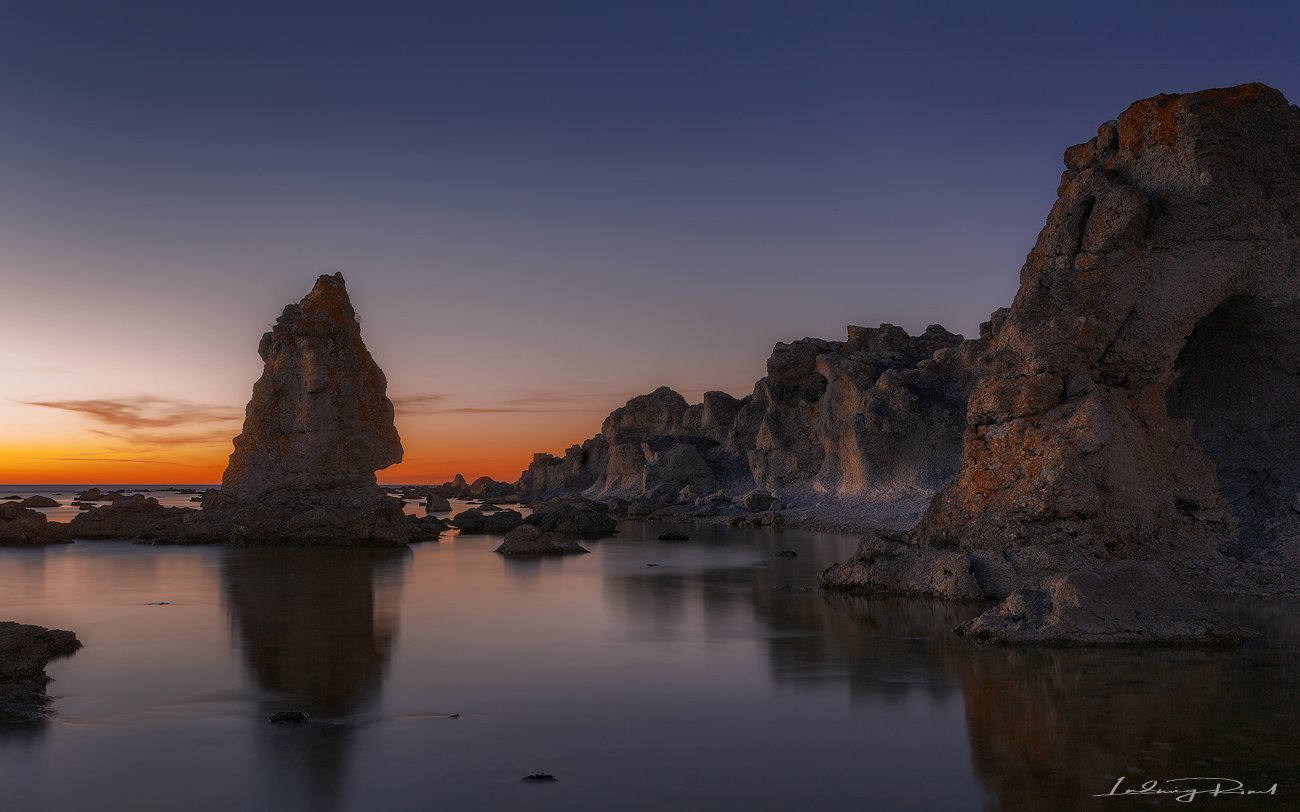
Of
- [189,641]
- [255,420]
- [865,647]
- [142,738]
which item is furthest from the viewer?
[255,420]

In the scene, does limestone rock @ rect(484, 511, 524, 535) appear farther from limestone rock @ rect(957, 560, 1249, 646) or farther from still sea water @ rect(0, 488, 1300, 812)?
limestone rock @ rect(957, 560, 1249, 646)

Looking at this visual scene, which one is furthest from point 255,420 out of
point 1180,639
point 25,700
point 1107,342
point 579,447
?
point 579,447

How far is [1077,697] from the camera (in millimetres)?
8344

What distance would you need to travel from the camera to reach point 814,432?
49.5m

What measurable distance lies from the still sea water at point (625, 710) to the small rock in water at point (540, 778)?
0.12 metres

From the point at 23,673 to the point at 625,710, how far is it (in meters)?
5.79

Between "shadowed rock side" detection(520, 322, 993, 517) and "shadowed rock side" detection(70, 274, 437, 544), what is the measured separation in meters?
19.5

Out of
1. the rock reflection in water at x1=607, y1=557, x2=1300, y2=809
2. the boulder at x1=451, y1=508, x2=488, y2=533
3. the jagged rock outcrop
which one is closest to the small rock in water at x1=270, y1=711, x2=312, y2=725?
the rock reflection in water at x1=607, y1=557, x2=1300, y2=809

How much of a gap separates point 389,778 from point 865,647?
6.47 m

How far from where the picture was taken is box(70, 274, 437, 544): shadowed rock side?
2798 cm

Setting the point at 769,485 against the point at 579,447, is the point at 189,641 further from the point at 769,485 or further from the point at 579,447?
the point at 579,447

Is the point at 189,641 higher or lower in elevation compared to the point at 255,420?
lower

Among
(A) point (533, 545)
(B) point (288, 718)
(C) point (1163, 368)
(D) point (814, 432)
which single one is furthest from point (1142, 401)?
(D) point (814, 432)

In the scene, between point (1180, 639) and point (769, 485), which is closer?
point (1180, 639)
